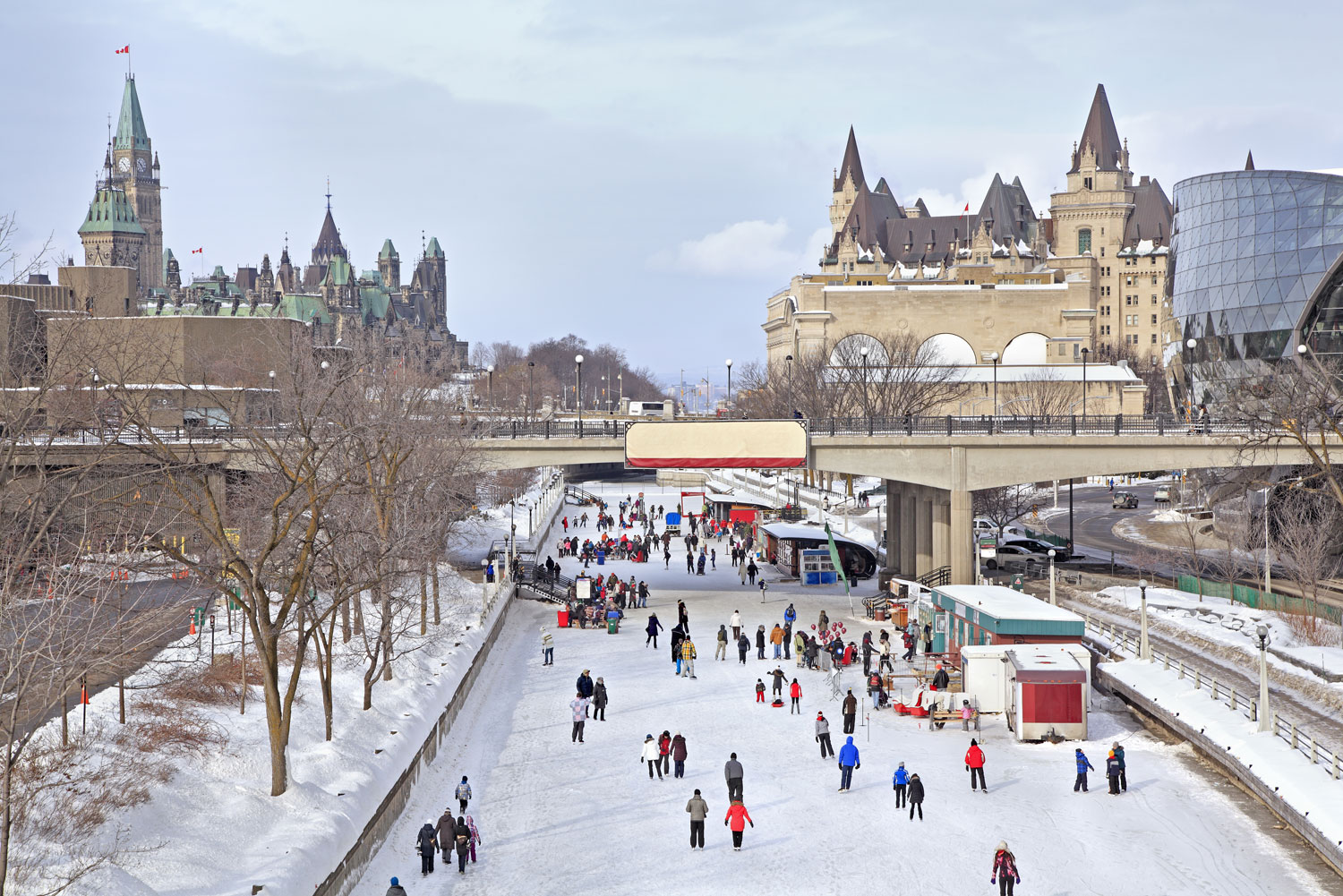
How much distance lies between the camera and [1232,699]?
2742cm

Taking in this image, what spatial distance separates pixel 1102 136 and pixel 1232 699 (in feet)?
525

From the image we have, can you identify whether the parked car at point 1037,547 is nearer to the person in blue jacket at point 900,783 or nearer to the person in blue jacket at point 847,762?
the person in blue jacket at point 847,762

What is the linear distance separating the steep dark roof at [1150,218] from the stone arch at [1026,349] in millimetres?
62513

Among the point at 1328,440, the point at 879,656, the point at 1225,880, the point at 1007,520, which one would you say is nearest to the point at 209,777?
the point at 1225,880

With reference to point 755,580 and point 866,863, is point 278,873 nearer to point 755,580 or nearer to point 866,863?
point 866,863

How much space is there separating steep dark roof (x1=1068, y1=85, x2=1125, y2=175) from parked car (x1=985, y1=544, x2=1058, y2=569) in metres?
134

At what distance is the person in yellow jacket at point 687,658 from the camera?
34.6m

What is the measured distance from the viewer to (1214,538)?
62219 mm

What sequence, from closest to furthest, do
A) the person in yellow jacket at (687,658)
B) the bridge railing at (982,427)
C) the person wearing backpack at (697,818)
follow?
the person wearing backpack at (697,818)
the person in yellow jacket at (687,658)
the bridge railing at (982,427)

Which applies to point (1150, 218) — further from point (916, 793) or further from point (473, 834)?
point (473, 834)

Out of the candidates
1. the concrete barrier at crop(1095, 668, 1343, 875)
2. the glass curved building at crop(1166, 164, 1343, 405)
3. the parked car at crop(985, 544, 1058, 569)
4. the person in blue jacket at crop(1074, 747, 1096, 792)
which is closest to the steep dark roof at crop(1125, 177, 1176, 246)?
the glass curved building at crop(1166, 164, 1343, 405)

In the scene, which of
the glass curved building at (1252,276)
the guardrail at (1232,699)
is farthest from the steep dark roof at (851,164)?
the guardrail at (1232,699)

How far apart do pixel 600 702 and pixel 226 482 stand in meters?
29.6

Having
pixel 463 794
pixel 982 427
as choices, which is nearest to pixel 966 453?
pixel 982 427
